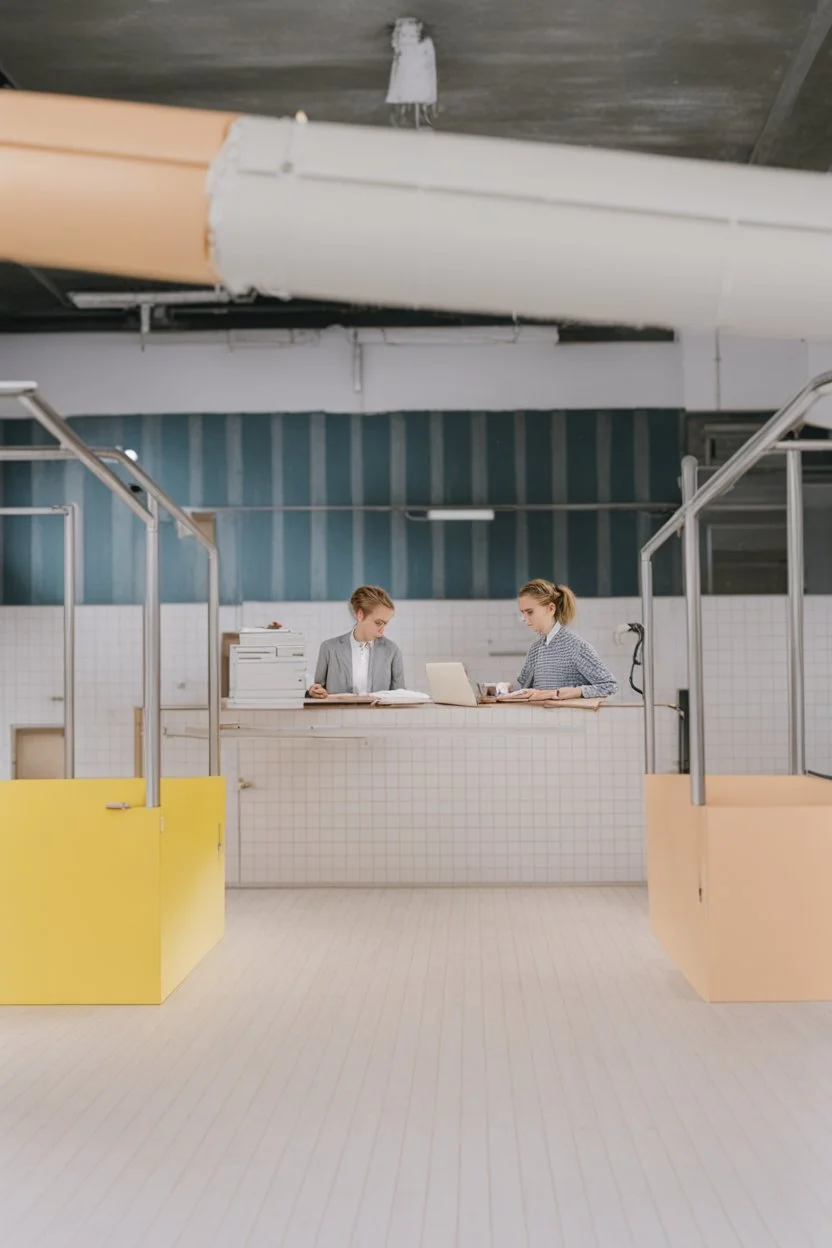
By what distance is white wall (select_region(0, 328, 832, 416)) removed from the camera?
353 inches

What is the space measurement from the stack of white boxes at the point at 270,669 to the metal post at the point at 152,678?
220 cm

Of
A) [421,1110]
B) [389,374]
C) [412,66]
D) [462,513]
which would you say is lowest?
[421,1110]

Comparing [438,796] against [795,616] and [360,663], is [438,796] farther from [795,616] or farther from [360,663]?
[795,616]

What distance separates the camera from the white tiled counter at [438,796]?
21.5 ft

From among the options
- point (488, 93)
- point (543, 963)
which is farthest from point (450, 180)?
point (488, 93)

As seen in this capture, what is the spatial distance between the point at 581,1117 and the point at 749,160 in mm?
5572

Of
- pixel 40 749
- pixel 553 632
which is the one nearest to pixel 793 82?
pixel 553 632

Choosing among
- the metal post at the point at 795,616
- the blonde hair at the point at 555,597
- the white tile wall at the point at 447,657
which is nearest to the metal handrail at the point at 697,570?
the metal post at the point at 795,616

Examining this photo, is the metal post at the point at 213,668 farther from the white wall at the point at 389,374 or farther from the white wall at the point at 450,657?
the white wall at the point at 389,374

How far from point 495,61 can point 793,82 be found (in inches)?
55.1

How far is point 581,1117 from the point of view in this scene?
10.1ft

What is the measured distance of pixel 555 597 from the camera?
23.1 feet

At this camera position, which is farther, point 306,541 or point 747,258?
point 306,541

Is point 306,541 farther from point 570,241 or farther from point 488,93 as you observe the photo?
point 570,241
